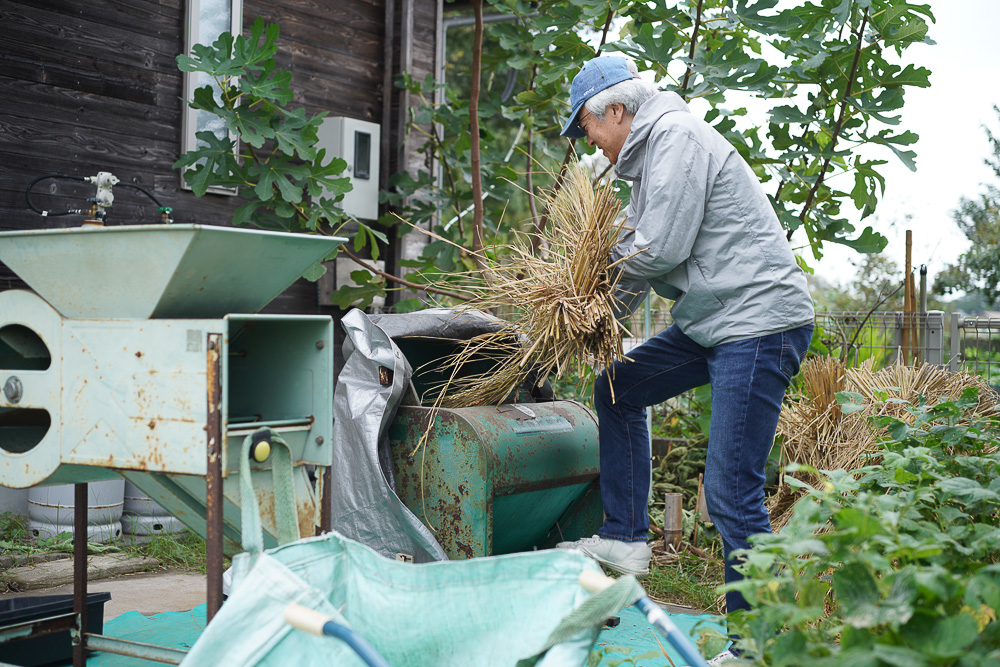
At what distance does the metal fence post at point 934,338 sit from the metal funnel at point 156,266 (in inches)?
135

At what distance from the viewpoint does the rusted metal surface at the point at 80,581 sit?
7.77 feet

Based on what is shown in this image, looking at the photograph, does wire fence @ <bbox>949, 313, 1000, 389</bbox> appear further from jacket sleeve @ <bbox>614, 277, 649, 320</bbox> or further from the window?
the window

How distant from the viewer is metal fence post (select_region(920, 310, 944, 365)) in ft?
14.2

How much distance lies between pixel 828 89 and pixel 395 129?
8.87 ft

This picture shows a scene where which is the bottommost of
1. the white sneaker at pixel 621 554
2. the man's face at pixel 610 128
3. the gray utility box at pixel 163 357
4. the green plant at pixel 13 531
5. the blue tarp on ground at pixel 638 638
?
the blue tarp on ground at pixel 638 638

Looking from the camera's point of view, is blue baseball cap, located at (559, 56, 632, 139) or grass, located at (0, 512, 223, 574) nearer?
blue baseball cap, located at (559, 56, 632, 139)

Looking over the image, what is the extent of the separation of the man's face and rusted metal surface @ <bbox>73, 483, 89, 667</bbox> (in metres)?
1.85

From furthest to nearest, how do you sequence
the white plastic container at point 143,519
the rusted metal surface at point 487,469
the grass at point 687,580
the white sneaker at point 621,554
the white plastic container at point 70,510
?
the white plastic container at point 143,519
the white plastic container at point 70,510
the grass at point 687,580
the white sneaker at point 621,554
the rusted metal surface at point 487,469

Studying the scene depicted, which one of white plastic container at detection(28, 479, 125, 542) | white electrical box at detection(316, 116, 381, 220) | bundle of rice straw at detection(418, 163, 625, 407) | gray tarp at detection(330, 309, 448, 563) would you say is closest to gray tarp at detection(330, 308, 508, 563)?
gray tarp at detection(330, 309, 448, 563)

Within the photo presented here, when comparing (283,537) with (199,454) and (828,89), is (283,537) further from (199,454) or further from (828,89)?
(828,89)

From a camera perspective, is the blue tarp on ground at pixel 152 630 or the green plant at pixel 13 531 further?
the green plant at pixel 13 531

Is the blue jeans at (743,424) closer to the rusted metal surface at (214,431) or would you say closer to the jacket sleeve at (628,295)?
the jacket sleeve at (628,295)

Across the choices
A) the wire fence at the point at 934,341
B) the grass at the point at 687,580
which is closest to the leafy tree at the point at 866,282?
the wire fence at the point at 934,341

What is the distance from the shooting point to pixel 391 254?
544 centimetres
